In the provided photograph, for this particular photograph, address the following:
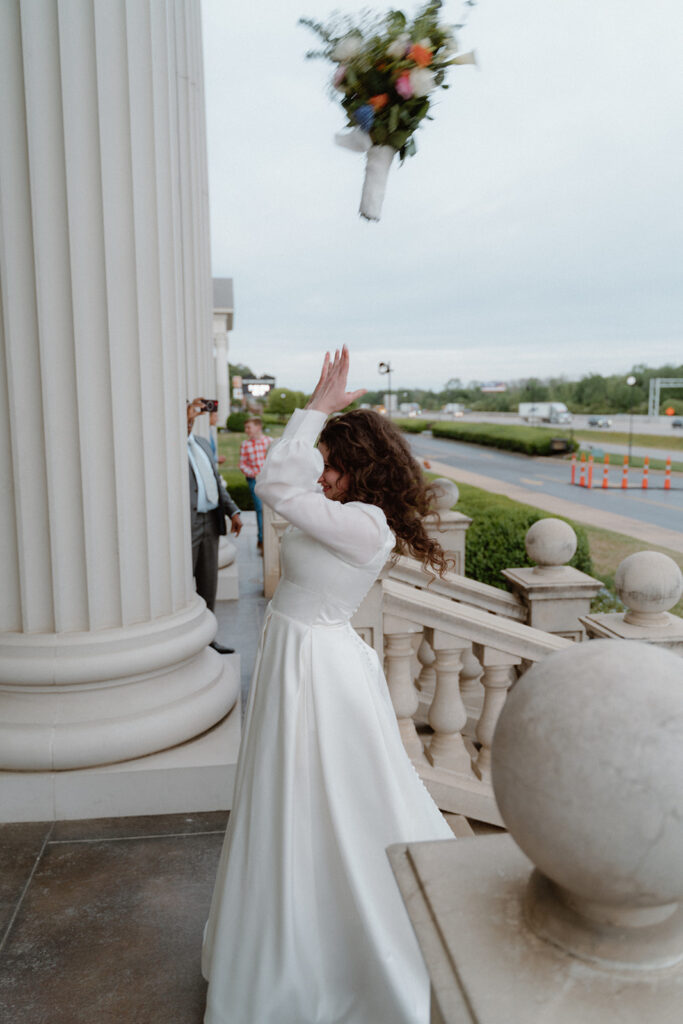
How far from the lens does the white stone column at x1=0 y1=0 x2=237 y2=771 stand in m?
3.08

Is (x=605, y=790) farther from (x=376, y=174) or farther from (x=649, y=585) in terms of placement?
(x=649, y=585)

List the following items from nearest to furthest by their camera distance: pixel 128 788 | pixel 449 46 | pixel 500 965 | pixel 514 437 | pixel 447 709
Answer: pixel 500 965 → pixel 449 46 → pixel 128 788 → pixel 447 709 → pixel 514 437

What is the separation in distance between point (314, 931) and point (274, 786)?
1.43ft

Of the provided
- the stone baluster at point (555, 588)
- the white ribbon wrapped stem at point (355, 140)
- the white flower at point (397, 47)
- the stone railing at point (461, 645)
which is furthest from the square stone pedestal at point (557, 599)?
the white flower at point (397, 47)

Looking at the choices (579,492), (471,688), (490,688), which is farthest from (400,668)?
(579,492)

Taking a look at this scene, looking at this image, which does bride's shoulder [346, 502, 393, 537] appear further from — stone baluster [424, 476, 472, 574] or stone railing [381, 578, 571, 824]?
stone baluster [424, 476, 472, 574]

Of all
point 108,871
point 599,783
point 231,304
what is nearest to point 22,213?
point 108,871

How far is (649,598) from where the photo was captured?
12.8 ft

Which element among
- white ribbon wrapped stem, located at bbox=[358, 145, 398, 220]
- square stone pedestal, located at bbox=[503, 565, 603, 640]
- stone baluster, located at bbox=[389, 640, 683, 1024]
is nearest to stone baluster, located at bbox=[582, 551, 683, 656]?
square stone pedestal, located at bbox=[503, 565, 603, 640]

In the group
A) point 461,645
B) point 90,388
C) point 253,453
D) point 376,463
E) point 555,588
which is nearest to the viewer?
point 376,463

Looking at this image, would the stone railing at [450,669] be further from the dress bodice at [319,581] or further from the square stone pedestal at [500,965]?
the square stone pedestal at [500,965]

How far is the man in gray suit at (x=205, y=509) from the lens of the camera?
5.60 metres

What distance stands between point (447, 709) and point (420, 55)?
2774 mm

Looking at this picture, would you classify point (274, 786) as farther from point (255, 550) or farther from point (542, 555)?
point (255, 550)
